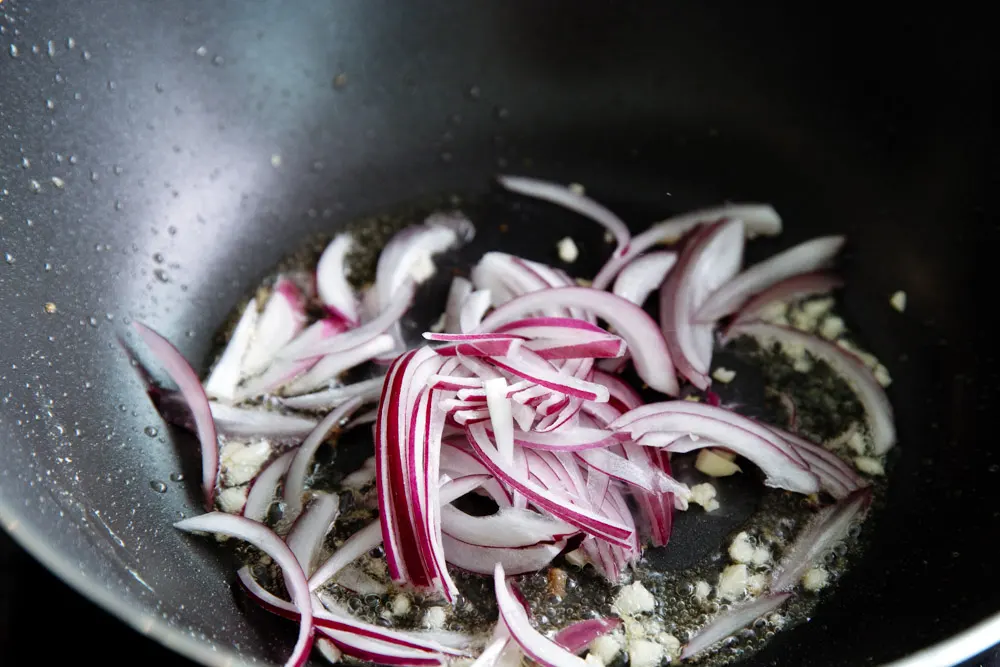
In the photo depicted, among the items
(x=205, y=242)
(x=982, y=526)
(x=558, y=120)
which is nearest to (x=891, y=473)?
(x=982, y=526)

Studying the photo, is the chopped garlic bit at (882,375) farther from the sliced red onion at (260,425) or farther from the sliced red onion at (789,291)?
the sliced red onion at (260,425)

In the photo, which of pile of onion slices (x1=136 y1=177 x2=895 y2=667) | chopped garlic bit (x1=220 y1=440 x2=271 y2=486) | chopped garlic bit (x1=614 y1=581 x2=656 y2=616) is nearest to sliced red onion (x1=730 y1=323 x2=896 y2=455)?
pile of onion slices (x1=136 y1=177 x2=895 y2=667)

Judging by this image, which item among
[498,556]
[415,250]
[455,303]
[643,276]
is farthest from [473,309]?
[498,556]

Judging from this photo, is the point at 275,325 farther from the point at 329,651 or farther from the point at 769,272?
the point at 769,272

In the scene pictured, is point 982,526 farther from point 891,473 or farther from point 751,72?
point 751,72

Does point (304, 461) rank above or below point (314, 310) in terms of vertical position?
below

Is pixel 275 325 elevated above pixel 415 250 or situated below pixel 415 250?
below
